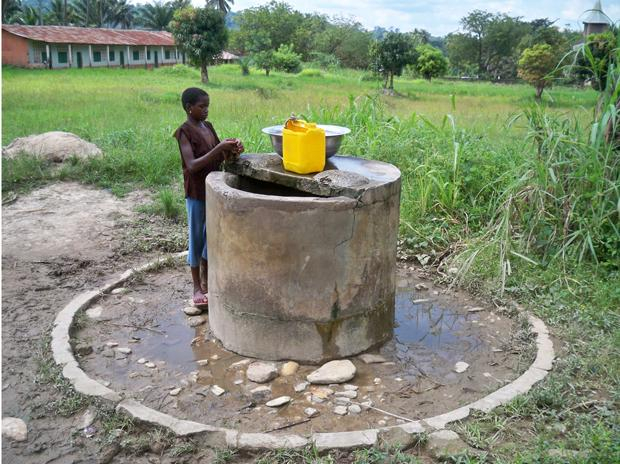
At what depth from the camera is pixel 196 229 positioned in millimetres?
3721

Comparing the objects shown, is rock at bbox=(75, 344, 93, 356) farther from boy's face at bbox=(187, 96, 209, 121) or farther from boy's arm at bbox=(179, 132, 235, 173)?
boy's face at bbox=(187, 96, 209, 121)

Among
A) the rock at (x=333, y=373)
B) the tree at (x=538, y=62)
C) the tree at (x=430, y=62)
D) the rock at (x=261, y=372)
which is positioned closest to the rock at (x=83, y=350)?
the rock at (x=261, y=372)

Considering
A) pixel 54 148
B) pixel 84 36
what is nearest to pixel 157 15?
pixel 84 36

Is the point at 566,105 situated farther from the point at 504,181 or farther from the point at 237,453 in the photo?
the point at 237,453

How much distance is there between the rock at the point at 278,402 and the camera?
280cm

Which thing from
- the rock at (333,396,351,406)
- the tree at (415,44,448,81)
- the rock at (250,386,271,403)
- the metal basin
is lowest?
the rock at (250,386,271,403)

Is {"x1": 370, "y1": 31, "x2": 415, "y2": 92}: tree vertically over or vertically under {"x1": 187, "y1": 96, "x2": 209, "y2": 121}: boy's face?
over

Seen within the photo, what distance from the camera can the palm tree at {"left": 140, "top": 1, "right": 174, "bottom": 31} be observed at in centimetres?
4747

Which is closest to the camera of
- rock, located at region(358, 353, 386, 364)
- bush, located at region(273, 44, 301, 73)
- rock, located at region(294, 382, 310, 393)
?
Answer: rock, located at region(294, 382, 310, 393)

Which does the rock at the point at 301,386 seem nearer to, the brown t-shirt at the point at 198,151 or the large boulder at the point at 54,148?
the brown t-shirt at the point at 198,151

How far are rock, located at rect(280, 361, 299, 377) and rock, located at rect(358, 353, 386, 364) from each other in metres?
0.38

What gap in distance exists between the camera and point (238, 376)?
3104mm

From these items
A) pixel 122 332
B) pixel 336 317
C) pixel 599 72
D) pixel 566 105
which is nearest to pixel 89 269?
pixel 122 332

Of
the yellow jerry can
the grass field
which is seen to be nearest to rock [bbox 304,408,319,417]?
the grass field
